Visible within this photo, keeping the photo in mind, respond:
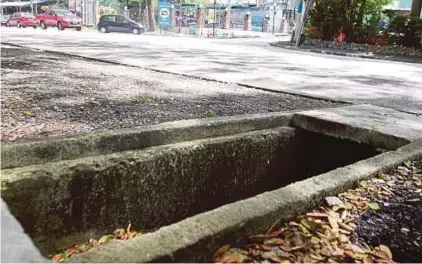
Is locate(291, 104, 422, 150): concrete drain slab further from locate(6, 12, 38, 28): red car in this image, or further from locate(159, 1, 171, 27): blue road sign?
locate(6, 12, 38, 28): red car

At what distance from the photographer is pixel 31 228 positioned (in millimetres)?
1910

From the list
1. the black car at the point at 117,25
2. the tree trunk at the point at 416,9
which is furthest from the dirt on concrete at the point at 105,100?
the black car at the point at 117,25

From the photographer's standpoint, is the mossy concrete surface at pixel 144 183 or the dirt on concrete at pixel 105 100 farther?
the dirt on concrete at pixel 105 100

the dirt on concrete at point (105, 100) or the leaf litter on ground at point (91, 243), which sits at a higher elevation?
the dirt on concrete at point (105, 100)

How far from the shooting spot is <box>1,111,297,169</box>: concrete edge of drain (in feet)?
6.66

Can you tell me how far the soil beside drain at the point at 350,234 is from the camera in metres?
1.39

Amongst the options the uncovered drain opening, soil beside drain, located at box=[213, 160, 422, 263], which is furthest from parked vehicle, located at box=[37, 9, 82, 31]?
soil beside drain, located at box=[213, 160, 422, 263]

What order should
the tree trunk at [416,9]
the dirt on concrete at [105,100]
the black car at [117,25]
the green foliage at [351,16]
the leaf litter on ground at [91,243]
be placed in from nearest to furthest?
1. the leaf litter on ground at [91,243]
2. the dirt on concrete at [105,100]
3. the tree trunk at [416,9]
4. the green foliage at [351,16]
5. the black car at [117,25]

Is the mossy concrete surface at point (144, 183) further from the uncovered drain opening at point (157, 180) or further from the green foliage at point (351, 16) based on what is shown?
the green foliage at point (351, 16)

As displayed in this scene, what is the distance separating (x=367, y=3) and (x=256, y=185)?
53.9 ft

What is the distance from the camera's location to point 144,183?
229 centimetres

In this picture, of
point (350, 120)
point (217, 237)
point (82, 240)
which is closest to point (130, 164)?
point (82, 240)

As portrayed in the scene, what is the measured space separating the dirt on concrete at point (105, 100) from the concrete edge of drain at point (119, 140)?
0.92 ft

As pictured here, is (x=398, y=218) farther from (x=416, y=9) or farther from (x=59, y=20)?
(x=59, y=20)
